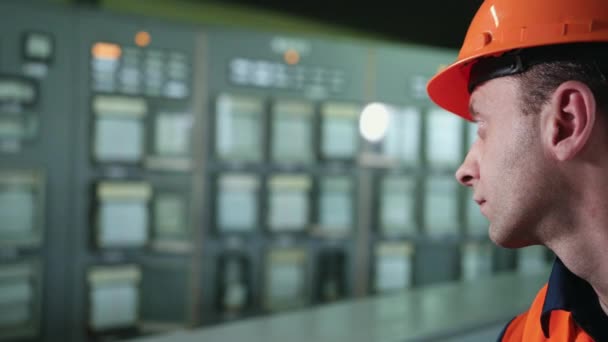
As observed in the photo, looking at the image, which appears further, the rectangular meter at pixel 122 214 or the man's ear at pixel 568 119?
the rectangular meter at pixel 122 214

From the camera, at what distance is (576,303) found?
3.03ft

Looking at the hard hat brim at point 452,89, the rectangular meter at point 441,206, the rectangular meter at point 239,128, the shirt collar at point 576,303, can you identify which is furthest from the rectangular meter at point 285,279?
the shirt collar at point 576,303

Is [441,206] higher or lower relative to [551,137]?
lower

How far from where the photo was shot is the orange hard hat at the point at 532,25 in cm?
80

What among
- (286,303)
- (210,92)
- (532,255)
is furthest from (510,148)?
(532,255)

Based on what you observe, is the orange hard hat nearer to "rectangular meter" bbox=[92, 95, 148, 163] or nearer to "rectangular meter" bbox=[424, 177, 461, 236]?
"rectangular meter" bbox=[92, 95, 148, 163]

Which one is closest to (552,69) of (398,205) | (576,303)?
(576,303)

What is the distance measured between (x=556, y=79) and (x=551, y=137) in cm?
8

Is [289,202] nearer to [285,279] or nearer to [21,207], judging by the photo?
[285,279]

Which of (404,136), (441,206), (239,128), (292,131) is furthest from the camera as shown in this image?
(441,206)

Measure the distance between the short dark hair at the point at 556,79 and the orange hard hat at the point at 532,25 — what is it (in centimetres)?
3

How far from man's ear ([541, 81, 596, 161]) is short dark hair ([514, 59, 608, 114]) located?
1 cm

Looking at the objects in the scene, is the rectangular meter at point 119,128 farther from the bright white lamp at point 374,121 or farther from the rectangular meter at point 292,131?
the bright white lamp at point 374,121

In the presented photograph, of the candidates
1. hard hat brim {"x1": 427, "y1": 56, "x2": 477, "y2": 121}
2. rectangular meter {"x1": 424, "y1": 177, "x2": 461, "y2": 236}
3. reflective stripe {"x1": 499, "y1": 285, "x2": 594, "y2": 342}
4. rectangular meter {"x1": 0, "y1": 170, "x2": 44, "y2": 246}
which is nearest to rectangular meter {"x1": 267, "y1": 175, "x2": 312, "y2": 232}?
rectangular meter {"x1": 424, "y1": 177, "x2": 461, "y2": 236}
